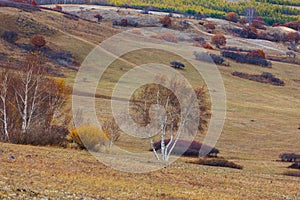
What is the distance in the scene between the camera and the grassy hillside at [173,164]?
1652 cm

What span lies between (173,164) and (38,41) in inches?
2433

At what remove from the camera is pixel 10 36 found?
85062 mm

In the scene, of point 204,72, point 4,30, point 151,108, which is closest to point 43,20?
point 4,30

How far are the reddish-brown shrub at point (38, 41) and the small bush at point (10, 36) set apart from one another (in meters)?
3.26

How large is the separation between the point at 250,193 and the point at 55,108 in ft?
87.9

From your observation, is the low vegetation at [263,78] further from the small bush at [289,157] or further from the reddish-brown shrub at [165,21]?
the reddish-brown shrub at [165,21]

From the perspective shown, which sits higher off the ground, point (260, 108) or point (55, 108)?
point (55, 108)

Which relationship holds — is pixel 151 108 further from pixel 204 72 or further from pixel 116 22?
pixel 116 22

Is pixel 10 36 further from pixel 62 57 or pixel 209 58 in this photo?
pixel 209 58

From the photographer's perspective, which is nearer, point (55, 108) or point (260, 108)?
point (55, 108)

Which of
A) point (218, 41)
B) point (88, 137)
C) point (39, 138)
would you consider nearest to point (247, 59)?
point (218, 41)

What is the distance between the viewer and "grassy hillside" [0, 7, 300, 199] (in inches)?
650

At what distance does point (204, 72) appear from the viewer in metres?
86.2

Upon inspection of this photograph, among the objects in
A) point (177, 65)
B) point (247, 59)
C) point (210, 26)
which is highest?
point (210, 26)
